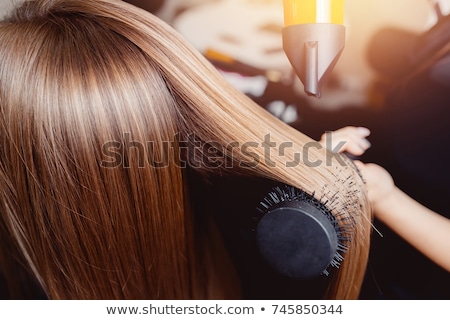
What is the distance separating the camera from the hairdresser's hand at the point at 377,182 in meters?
0.79

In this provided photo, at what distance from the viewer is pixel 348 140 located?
2.59 feet

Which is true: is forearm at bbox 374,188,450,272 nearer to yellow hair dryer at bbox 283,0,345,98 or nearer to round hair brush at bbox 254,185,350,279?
round hair brush at bbox 254,185,350,279

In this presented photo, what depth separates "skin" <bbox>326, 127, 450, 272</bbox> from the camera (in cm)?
79

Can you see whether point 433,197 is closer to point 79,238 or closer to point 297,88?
point 297,88

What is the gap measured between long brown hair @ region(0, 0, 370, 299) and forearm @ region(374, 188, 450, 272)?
0.04m

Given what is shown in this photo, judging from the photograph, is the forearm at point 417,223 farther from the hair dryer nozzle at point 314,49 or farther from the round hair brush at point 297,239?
the hair dryer nozzle at point 314,49

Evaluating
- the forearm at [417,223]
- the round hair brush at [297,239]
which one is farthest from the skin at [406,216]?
the round hair brush at [297,239]

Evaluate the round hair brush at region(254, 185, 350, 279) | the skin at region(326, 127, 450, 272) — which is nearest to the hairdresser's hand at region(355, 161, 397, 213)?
the skin at region(326, 127, 450, 272)

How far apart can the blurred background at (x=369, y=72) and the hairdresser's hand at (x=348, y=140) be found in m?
0.01
